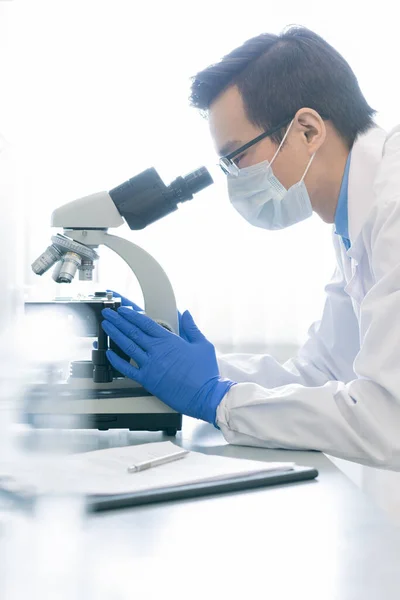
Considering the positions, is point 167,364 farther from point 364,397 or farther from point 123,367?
point 364,397

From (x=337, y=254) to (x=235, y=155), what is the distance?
0.40 meters

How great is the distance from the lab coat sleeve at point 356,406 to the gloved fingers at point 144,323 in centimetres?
17

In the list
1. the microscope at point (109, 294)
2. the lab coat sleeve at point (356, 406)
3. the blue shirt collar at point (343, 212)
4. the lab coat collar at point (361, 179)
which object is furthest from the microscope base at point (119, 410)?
the blue shirt collar at point (343, 212)

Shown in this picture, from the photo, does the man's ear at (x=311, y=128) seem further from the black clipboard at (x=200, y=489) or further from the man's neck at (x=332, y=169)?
the black clipboard at (x=200, y=489)

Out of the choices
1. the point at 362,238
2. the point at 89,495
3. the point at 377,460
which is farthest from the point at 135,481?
the point at 362,238

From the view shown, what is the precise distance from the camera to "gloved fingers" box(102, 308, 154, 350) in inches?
47.3

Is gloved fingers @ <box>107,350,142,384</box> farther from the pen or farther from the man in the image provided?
the pen

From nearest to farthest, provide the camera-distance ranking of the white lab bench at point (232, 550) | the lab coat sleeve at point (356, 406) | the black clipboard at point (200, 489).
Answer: the white lab bench at point (232, 550) < the black clipboard at point (200, 489) < the lab coat sleeve at point (356, 406)

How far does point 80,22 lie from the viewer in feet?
7.82

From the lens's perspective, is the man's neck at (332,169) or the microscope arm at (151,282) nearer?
the microscope arm at (151,282)

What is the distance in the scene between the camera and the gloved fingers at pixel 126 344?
119 centimetres

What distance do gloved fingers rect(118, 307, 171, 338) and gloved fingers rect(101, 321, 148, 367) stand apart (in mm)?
32

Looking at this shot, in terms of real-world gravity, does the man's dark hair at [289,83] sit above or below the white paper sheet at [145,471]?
above

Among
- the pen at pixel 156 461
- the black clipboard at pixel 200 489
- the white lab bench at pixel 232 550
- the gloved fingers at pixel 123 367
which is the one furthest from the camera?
the gloved fingers at pixel 123 367
